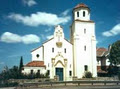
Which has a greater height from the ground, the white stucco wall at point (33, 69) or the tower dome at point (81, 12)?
the tower dome at point (81, 12)

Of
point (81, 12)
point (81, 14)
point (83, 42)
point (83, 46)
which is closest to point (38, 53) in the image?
point (83, 46)

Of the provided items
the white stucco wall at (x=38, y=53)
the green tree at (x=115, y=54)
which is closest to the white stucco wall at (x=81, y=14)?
the green tree at (x=115, y=54)

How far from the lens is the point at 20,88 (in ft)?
108

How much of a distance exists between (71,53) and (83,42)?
419 cm

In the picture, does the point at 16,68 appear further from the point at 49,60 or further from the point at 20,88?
the point at 20,88

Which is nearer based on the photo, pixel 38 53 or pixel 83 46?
pixel 38 53

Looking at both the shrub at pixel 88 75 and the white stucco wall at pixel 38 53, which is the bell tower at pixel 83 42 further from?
the white stucco wall at pixel 38 53

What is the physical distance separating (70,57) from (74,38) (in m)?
4.97

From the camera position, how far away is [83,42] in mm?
58188

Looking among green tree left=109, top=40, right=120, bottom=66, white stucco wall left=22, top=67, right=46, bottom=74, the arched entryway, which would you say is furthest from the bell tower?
white stucco wall left=22, top=67, right=46, bottom=74

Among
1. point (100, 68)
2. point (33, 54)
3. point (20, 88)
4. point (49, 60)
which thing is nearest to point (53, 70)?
point (49, 60)

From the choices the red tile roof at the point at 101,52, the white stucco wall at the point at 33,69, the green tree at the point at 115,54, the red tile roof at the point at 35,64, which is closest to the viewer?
the white stucco wall at the point at 33,69

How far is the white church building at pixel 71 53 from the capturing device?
5581 centimetres

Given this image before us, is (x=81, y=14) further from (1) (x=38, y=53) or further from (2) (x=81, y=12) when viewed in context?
(1) (x=38, y=53)
